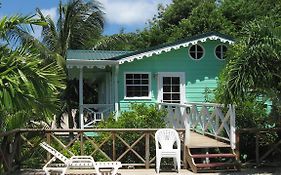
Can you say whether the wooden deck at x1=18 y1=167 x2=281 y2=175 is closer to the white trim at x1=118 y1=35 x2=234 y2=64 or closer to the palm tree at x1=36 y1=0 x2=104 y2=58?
the white trim at x1=118 y1=35 x2=234 y2=64

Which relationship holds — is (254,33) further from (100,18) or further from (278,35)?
(100,18)

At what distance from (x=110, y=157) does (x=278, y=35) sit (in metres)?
5.20

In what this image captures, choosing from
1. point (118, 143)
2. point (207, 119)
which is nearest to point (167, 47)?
point (207, 119)

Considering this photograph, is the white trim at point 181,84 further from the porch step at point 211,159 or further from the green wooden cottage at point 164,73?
the porch step at point 211,159

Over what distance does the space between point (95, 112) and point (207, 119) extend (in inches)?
176

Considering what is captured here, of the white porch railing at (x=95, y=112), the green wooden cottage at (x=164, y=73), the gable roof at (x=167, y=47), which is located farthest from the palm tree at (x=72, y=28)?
the gable roof at (x=167, y=47)

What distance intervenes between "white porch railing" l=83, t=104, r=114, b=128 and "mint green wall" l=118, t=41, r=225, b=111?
0.55 meters

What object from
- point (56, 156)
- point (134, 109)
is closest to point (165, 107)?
point (134, 109)

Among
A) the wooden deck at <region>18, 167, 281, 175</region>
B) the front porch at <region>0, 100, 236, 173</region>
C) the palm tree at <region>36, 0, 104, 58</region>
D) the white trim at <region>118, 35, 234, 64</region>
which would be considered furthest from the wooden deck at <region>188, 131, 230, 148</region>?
the palm tree at <region>36, 0, 104, 58</region>

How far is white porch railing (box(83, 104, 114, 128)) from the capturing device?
15328mm

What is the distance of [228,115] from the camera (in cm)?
1095

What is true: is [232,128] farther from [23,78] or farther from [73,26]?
[73,26]

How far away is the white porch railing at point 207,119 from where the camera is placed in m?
10.9

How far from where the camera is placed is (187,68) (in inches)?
639
